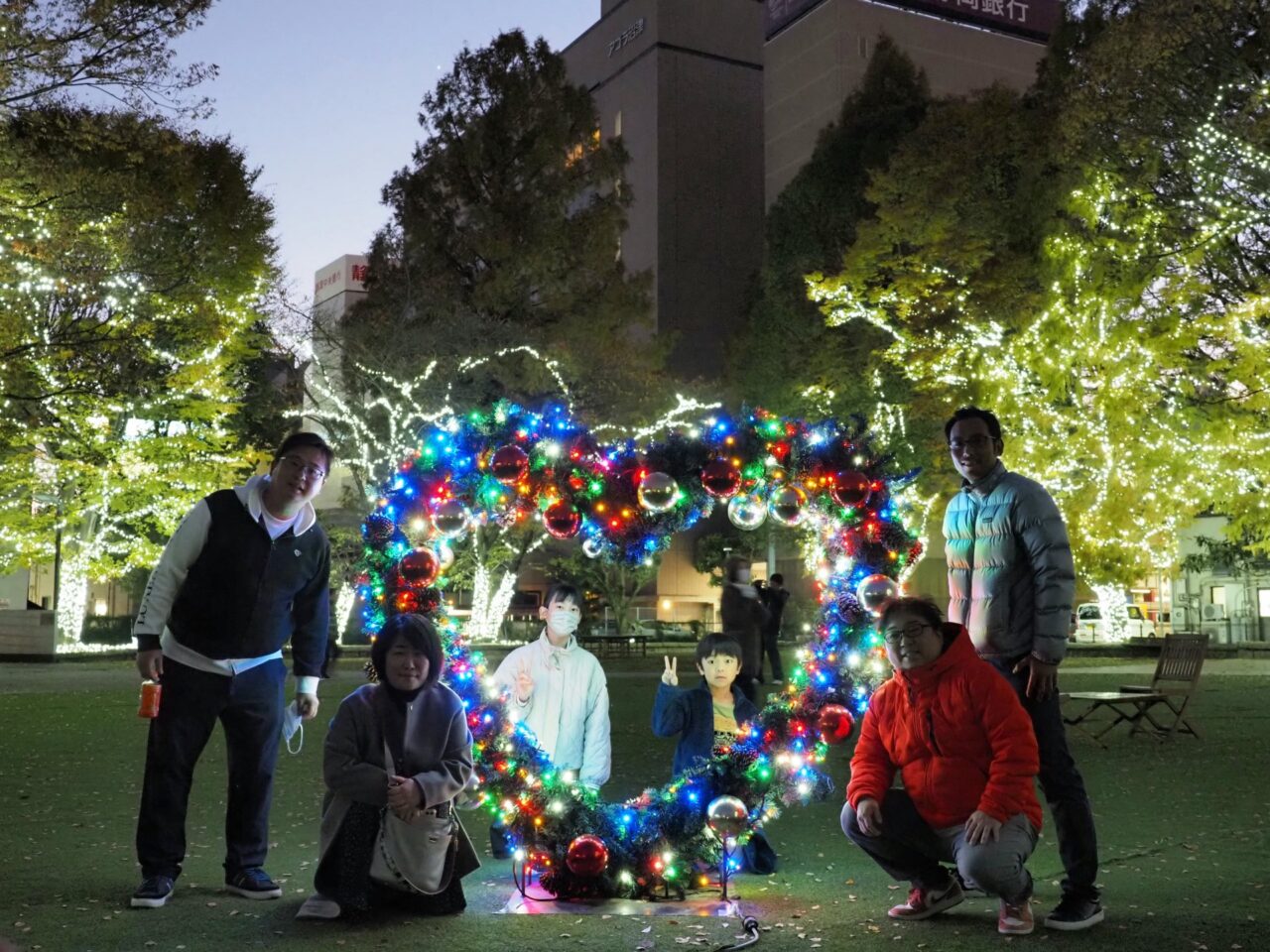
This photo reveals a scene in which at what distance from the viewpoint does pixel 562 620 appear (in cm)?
703

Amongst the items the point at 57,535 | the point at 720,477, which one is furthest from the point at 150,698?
the point at 57,535

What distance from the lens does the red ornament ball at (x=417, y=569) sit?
6.43 metres

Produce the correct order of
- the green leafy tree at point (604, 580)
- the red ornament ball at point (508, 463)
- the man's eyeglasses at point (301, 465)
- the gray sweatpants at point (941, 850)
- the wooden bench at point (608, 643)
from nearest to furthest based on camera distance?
the gray sweatpants at point (941, 850)
the man's eyeglasses at point (301, 465)
the red ornament ball at point (508, 463)
the wooden bench at point (608, 643)
the green leafy tree at point (604, 580)

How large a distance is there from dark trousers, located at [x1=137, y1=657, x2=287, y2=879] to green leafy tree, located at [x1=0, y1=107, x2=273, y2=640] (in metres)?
15.6

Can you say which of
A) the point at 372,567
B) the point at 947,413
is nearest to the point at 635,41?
the point at 947,413

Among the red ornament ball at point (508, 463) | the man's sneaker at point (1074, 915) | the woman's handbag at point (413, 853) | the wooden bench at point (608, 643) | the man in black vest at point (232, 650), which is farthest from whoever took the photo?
the wooden bench at point (608, 643)

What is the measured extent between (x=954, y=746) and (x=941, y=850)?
0.43 m

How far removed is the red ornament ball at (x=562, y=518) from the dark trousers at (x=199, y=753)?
5.67 ft

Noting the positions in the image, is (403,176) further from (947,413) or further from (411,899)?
(411,899)

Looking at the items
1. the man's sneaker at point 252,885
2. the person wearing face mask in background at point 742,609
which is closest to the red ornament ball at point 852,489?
the man's sneaker at point 252,885

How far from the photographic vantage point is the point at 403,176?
3328 centimetres

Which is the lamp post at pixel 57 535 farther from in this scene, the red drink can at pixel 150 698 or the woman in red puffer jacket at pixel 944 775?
the woman in red puffer jacket at pixel 944 775

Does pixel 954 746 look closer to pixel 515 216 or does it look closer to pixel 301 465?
pixel 301 465

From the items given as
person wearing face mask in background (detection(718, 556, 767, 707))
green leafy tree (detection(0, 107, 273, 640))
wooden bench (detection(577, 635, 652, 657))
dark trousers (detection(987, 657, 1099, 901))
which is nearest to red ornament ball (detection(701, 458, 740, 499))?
dark trousers (detection(987, 657, 1099, 901))
